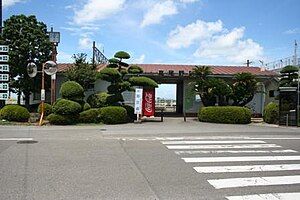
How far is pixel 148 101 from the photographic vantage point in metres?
24.6

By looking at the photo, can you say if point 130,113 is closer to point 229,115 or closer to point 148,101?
point 148,101

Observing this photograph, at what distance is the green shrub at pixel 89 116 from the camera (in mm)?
21844

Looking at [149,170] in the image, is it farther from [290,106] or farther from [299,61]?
[299,61]

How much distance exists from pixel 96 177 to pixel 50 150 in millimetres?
3763

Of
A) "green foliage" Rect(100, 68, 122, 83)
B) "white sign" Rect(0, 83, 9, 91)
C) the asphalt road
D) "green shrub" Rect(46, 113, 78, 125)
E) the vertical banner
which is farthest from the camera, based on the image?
the vertical banner

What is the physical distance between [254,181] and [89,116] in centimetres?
1537

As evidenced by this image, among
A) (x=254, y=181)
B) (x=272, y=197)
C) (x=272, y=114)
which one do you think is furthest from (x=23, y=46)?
(x=272, y=197)

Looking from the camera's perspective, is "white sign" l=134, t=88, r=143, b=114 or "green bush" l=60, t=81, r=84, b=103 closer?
"green bush" l=60, t=81, r=84, b=103

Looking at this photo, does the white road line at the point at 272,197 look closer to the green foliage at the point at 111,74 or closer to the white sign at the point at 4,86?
the green foliage at the point at 111,74

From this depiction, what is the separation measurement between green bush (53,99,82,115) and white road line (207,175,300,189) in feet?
46.7

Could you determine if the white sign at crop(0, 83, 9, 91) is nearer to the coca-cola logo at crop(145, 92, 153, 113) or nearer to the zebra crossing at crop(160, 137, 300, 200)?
the coca-cola logo at crop(145, 92, 153, 113)

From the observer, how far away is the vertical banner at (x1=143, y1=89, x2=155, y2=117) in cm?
2455

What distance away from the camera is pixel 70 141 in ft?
42.8

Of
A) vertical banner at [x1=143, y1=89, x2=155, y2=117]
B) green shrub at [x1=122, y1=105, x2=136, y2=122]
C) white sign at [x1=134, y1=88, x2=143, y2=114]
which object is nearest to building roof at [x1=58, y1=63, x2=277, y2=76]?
vertical banner at [x1=143, y1=89, x2=155, y2=117]
